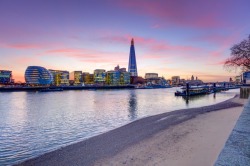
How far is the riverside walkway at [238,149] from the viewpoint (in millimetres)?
3372

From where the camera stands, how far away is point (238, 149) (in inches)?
147

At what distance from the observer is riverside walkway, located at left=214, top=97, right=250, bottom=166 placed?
337 cm

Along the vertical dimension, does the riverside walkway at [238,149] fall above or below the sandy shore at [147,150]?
above

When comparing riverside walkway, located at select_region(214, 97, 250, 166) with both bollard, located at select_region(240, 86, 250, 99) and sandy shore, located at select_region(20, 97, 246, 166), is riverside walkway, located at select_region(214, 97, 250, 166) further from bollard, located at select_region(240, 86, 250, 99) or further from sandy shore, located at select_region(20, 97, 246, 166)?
bollard, located at select_region(240, 86, 250, 99)

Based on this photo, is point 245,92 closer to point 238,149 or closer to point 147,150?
point 147,150

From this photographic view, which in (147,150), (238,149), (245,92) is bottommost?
(147,150)

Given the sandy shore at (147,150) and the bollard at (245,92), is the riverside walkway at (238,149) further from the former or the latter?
the bollard at (245,92)

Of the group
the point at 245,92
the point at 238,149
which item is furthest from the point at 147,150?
the point at 245,92

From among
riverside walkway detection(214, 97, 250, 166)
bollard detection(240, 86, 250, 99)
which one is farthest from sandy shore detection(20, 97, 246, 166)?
bollard detection(240, 86, 250, 99)

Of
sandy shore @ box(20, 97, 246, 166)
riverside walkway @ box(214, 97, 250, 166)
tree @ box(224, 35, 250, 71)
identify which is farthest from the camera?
tree @ box(224, 35, 250, 71)

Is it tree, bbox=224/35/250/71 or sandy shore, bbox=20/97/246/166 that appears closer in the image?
sandy shore, bbox=20/97/246/166

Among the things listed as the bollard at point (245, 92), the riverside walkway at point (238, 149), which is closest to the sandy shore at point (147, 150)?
the riverside walkway at point (238, 149)

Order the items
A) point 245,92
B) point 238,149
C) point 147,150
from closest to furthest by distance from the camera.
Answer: point 238,149, point 147,150, point 245,92

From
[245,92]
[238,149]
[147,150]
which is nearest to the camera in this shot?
[238,149]
